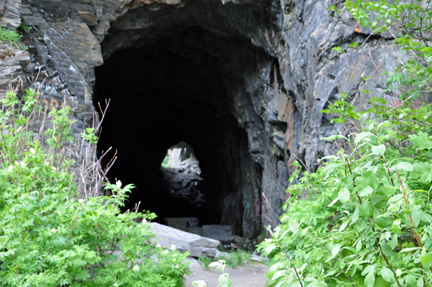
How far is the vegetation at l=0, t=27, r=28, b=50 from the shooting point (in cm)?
675

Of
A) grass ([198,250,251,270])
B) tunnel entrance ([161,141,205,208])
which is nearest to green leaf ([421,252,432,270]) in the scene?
grass ([198,250,251,270])

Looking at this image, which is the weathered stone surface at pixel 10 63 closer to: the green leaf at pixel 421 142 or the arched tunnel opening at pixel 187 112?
the arched tunnel opening at pixel 187 112

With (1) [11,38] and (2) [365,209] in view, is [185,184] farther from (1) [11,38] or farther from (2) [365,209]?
(2) [365,209]

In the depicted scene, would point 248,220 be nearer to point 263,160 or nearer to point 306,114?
point 263,160

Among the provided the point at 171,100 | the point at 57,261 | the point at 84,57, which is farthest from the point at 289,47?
the point at 171,100

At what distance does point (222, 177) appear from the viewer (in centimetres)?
1680

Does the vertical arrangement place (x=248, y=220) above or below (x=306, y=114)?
below

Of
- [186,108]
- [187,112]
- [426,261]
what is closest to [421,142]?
[426,261]

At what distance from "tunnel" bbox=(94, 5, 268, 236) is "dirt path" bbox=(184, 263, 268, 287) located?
4643mm

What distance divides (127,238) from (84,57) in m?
5.57

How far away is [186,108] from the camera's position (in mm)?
16328

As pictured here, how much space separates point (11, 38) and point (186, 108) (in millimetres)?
9798

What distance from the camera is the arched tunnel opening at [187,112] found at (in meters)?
11.3

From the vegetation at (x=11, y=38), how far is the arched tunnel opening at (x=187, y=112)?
8.70ft
